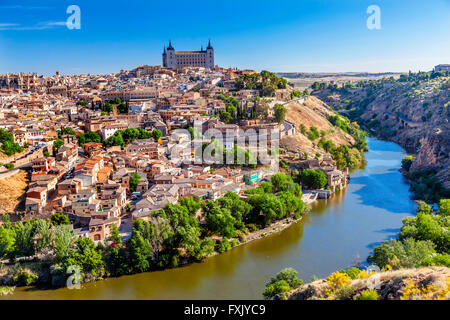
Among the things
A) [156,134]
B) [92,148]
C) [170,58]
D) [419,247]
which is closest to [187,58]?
[170,58]

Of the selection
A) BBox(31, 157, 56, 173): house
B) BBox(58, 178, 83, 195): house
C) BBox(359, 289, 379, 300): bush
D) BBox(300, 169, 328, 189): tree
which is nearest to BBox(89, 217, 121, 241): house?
BBox(58, 178, 83, 195): house

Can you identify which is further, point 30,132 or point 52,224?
point 30,132

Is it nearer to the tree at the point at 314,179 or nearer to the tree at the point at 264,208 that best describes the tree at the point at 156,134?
the tree at the point at 314,179

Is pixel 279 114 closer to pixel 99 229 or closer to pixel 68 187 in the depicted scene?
pixel 68 187

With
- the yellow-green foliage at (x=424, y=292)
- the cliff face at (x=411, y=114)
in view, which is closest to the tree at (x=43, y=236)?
the yellow-green foliage at (x=424, y=292)

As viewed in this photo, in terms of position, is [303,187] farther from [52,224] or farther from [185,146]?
[52,224]

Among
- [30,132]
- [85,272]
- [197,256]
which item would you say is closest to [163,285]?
[197,256]

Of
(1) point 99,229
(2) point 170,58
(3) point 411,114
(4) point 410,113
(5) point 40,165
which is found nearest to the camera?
(1) point 99,229
